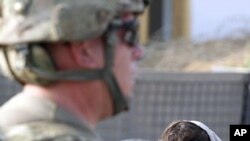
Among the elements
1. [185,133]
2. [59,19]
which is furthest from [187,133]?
[59,19]

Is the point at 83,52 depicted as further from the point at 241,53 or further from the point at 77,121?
the point at 241,53

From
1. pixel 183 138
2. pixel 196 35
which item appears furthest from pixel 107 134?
pixel 196 35

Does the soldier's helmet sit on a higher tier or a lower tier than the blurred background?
higher

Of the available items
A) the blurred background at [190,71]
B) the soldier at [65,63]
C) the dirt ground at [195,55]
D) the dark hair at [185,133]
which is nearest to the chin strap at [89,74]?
the soldier at [65,63]

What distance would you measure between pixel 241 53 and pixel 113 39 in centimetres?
846

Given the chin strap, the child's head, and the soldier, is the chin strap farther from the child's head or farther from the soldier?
the child's head

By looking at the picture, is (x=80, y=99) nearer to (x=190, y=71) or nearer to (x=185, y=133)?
(x=185, y=133)

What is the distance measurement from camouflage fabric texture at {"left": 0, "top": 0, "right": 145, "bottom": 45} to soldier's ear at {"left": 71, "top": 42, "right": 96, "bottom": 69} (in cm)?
2

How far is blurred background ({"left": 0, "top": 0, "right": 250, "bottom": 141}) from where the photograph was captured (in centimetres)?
723

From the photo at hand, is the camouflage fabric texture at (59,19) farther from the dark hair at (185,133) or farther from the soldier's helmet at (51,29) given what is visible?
the dark hair at (185,133)

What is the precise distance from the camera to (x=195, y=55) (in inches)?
451

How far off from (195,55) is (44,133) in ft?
28.8

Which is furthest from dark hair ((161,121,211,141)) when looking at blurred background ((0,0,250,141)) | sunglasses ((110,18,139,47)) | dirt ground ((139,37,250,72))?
dirt ground ((139,37,250,72))

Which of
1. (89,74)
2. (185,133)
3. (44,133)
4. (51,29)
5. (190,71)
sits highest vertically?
(51,29)
